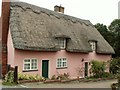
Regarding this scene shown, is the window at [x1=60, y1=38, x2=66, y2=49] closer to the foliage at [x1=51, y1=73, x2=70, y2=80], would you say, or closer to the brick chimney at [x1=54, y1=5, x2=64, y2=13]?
the foliage at [x1=51, y1=73, x2=70, y2=80]

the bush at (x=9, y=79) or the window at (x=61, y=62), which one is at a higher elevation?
the window at (x=61, y=62)

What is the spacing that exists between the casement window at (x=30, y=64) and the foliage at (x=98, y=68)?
7595 millimetres

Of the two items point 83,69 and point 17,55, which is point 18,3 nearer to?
point 17,55

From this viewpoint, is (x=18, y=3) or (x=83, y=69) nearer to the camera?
(x=18, y=3)

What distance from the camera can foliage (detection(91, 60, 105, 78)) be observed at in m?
27.7

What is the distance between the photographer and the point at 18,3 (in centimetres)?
2645

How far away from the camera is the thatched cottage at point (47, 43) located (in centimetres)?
2264

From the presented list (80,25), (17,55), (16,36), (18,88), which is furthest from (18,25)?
(80,25)

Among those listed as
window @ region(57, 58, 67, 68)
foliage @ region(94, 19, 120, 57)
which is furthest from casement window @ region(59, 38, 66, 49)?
foliage @ region(94, 19, 120, 57)

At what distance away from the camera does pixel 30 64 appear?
23109 mm

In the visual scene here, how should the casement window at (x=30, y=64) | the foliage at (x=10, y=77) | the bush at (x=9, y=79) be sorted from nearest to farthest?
the bush at (x=9, y=79) → the foliage at (x=10, y=77) → the casement window at (x=30, y=64)

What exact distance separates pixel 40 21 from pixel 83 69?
815 centimetres

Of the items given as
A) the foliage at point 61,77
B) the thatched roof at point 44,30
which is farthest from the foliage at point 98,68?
the foliage at point 61,77

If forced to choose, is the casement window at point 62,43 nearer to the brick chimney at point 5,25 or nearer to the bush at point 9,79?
the brick chimney at point 5,25
